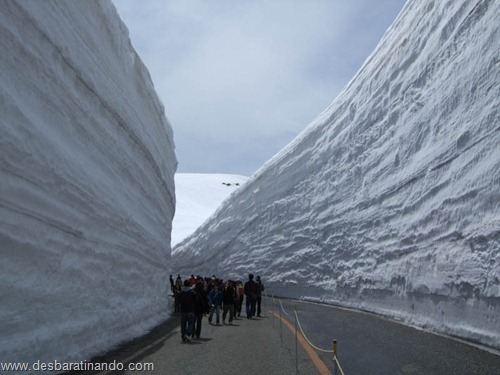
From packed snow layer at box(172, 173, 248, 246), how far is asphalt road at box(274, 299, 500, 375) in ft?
126

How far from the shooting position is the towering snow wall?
6.84 metres

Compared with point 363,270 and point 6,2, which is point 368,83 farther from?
point 6,2

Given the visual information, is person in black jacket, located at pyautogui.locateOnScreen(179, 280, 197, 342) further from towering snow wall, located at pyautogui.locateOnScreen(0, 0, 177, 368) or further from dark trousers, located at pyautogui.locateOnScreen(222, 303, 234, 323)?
dark trousers, located at pyautogui.locateOnScreen(222, 303, 234, 323)

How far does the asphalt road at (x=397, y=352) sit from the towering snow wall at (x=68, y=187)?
3982 mm

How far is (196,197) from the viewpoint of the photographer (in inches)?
2960

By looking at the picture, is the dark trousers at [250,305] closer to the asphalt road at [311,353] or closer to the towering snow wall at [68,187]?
the towering snow wall at [68,187]

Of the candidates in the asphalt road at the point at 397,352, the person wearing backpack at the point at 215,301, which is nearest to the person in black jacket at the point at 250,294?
the person wearing backpack at the point at 215,301

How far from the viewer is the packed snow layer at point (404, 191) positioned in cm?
1096

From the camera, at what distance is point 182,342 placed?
1081 cm

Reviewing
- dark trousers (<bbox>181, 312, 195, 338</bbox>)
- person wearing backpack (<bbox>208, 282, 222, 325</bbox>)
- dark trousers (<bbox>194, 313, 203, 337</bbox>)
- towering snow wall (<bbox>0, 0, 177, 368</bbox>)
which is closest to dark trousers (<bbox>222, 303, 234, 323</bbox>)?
person wearing backpack (<bbox>208, 282, 222, 325</bbox>)

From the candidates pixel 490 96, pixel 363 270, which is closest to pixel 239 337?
pixel 490 96

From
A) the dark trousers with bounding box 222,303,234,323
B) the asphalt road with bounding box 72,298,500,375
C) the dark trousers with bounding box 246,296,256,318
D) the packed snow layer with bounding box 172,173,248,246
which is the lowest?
the asphalt road with bounding box 72,298,500,375

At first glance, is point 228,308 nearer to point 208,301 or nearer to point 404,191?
point 208,301

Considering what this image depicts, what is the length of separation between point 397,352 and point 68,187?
587 cm
